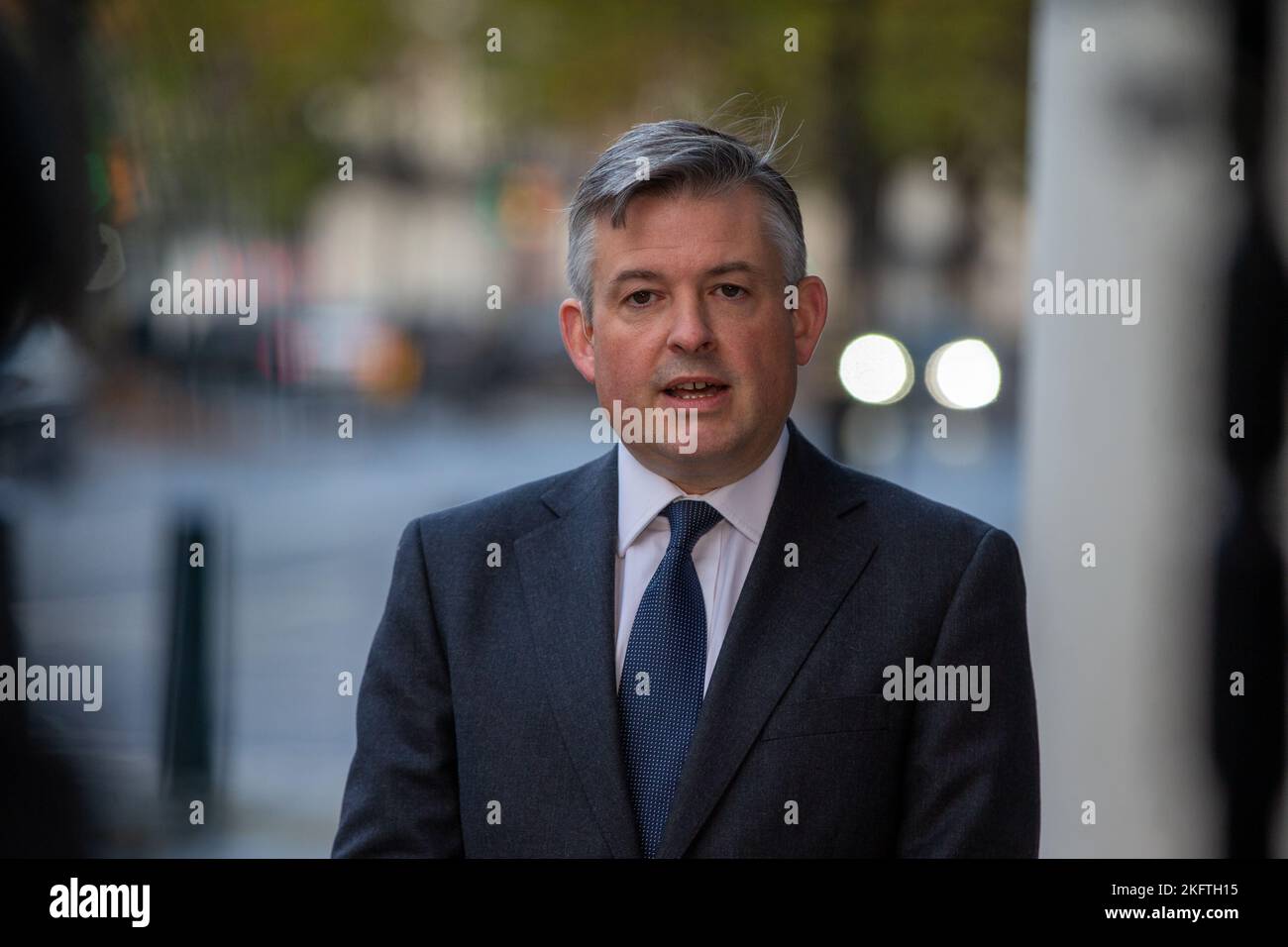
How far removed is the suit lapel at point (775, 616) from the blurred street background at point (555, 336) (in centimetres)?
111

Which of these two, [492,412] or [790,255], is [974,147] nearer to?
[790,255]

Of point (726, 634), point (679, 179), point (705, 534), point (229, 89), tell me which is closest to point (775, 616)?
point (726, 634)

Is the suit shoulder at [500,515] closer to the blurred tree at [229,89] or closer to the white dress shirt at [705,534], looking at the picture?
the white dress shirt at [705,534]

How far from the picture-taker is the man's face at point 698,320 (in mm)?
2393

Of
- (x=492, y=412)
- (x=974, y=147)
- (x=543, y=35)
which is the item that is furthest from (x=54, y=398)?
(x=492, y=412)

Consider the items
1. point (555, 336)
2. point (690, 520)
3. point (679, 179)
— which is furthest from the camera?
point (555, 336)

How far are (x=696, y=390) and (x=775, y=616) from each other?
15.2 inches

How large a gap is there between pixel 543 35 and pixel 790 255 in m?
6.53

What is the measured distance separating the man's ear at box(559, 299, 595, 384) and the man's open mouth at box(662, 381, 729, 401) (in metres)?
0.19

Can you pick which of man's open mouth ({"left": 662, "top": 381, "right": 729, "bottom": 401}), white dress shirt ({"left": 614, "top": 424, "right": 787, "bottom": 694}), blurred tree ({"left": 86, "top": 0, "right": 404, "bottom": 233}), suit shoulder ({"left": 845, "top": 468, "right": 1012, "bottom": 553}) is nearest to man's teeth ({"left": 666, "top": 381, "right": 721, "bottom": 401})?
man's open mouth ({"left": 662, "top": 381, "right": 729, "bottom": 401})

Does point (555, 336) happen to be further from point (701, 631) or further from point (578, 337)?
point (701, 631)

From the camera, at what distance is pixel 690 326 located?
2.38 metres

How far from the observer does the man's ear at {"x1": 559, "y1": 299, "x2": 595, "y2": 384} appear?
256cm

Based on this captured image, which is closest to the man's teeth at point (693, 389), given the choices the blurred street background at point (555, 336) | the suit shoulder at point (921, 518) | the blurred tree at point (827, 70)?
the suit shoulder at point (921, 518)
